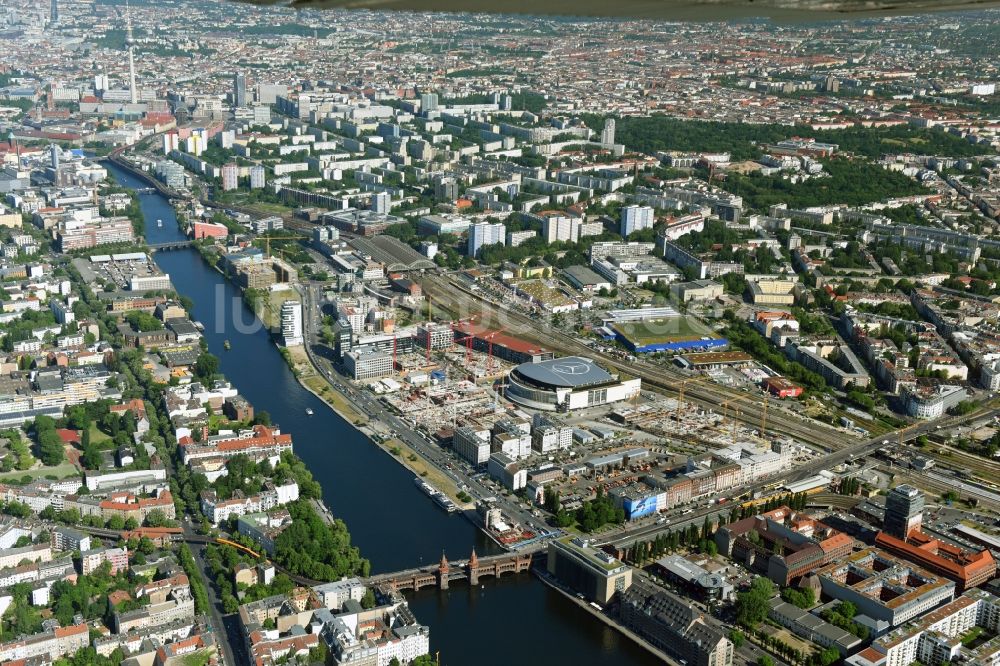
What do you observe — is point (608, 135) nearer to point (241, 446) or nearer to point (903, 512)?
point (241, 446)

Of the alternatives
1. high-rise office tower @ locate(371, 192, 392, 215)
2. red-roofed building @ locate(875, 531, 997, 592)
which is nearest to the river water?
red-roofed building @ locate(875, 531, 997, 592)

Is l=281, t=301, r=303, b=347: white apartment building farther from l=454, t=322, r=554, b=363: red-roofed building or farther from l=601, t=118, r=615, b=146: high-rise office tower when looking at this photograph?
l=601, t=118, r=615, b=146: high-rise office tower

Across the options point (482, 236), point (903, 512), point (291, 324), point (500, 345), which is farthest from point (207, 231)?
point (903, 512)

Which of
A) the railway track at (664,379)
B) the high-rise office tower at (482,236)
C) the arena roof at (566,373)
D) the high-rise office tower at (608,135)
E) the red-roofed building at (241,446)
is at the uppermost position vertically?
the high-rise office tower at (608,135)

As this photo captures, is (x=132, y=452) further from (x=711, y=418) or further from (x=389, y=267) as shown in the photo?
(x=389, y=267)

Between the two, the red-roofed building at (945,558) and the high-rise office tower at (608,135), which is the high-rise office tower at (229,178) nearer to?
the high-rise office tower at (608,135)

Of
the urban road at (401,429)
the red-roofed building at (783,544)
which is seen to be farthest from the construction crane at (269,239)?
the red-roofed building at (783,544)

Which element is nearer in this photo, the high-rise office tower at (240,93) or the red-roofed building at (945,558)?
the red-roofed building at (945,558)
